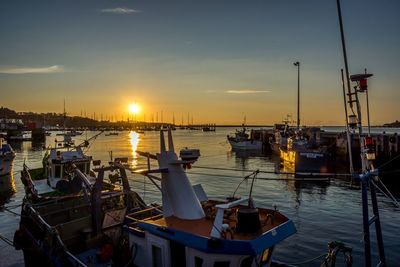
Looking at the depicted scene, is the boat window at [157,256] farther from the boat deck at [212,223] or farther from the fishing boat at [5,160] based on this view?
the fishing boat at [5,160]

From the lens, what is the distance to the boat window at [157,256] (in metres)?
11.1

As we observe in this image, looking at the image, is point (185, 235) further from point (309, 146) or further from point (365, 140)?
point (309, 146)

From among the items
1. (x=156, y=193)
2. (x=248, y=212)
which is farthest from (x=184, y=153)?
(x=156, y=193)

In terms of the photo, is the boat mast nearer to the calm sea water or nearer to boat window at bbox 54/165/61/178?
the calm sea water

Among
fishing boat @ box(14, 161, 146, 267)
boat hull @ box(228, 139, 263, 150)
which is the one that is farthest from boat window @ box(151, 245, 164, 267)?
boat hull @ box(228, 139, 263, 150)

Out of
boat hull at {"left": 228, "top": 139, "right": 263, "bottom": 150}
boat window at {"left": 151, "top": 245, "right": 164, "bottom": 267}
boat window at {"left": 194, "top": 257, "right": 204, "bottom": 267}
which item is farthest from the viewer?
boat hull at {"left": 228, "top": 139, "right": 263, "bottom": 150}

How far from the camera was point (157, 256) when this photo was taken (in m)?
11.3

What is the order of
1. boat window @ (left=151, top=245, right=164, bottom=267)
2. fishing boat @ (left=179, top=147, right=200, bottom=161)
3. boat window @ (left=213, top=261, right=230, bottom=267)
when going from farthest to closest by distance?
fishing boat @ (left=179, top=147, right=200, bottom=161)
boat window @ (left=151, top=245, right=164, bottom=267)
boat window @ (left=213, top=261, right=230, bottom=267)

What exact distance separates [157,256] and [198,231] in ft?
6.89

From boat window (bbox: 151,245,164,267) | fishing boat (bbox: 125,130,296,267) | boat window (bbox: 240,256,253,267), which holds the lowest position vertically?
boat window (bbox: 151,245,164,267)

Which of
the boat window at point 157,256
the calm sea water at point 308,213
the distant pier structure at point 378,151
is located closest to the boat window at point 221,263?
the boat window at point 157,256

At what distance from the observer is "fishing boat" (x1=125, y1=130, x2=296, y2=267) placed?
30.7 ft

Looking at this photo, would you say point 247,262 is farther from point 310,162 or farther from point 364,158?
point 310,162

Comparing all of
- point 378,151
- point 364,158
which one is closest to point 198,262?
point 364,158
